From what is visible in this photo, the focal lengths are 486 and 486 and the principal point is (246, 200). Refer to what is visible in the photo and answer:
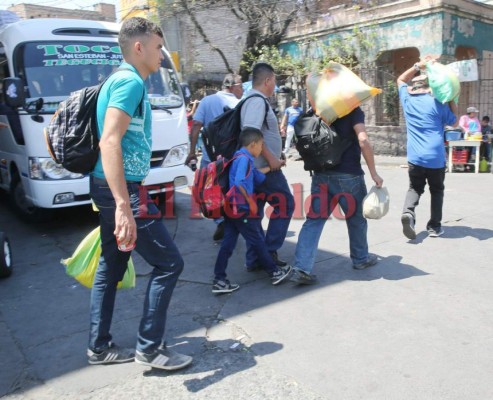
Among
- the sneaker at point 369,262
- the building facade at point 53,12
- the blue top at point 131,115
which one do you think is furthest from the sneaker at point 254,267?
the building facade at point 53,12

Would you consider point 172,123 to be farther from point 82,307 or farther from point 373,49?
point 373,49

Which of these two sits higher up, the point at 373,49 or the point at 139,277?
the point at 373,49

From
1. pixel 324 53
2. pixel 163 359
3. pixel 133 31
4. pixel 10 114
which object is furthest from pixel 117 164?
pixel 324 53

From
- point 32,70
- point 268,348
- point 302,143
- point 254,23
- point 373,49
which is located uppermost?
point 254,23

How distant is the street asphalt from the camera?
274 cm

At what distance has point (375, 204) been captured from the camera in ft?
13.3

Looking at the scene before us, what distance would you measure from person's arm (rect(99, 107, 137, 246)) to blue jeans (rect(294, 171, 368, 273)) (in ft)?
6.52

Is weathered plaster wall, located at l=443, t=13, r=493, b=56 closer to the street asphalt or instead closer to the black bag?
the street asphalt

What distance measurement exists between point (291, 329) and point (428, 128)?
2956 millimetres

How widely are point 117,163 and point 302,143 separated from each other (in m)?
2.03

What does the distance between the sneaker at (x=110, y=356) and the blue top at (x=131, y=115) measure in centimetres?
110

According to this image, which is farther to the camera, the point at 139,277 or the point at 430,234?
the point at 430,234

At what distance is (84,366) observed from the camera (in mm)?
3018

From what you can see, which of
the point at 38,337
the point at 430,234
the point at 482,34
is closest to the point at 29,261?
the point at 38,337
